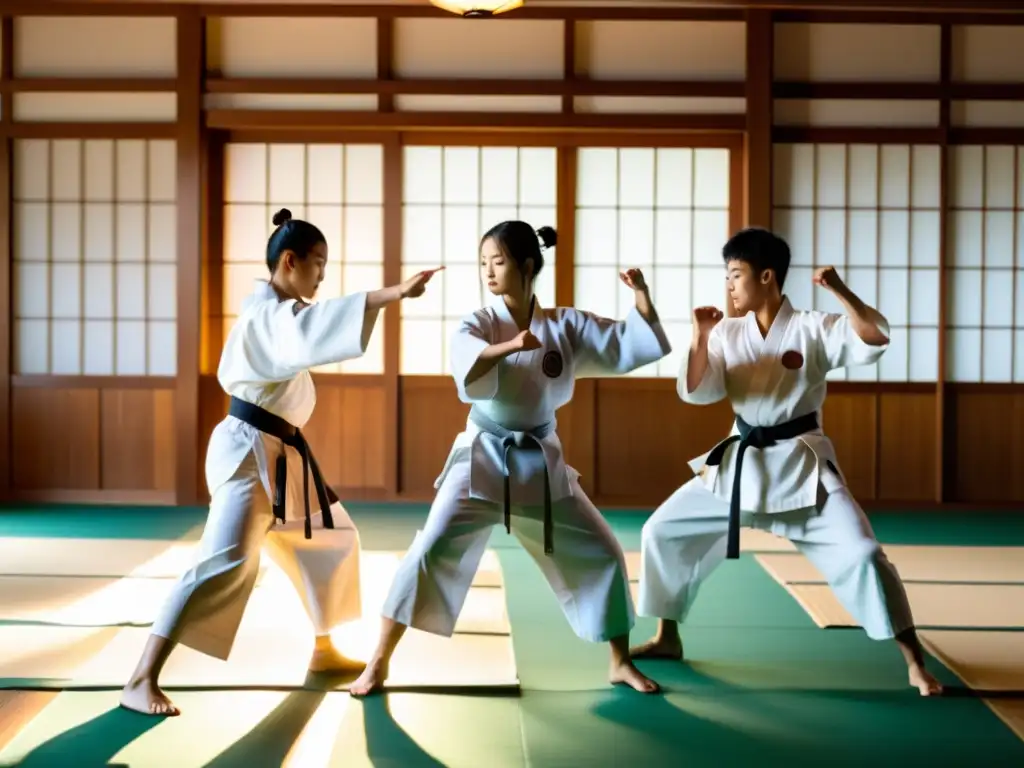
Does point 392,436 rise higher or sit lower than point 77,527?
higher

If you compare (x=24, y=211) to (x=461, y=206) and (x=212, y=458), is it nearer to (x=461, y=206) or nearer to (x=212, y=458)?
(x=461, y=206)

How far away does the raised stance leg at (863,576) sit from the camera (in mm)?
2910

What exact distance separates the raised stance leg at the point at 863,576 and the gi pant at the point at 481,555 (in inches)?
22.5

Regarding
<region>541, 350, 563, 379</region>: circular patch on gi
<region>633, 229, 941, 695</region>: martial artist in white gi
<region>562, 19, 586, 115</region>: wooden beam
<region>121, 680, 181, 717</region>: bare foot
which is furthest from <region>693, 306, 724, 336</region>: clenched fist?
<region>562, 19, 586, 115</region>: wooden beam

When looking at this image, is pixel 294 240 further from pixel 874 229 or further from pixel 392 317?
pixel 874 229

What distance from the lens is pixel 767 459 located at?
3105 mm

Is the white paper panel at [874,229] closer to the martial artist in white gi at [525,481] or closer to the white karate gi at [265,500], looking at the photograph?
the martial artist in white gi at [525,481]

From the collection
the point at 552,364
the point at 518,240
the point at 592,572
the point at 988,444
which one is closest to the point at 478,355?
the point at 552,364

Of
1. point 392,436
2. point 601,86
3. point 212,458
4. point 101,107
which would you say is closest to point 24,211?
point 101,107

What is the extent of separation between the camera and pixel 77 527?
543 cm

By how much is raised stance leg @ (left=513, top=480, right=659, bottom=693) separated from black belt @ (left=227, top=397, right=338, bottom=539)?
57 cm

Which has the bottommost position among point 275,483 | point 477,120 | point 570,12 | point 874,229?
point 275,483

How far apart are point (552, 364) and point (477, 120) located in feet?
11.6

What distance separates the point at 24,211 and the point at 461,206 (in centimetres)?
256
